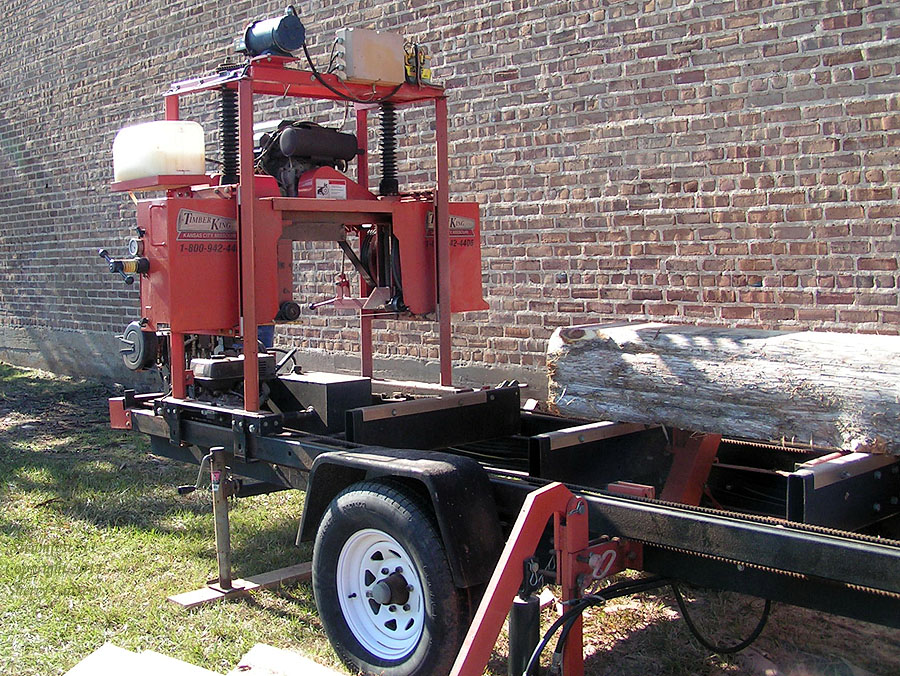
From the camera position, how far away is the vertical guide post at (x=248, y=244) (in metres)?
4.71

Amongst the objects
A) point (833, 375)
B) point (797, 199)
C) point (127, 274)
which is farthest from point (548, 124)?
point (833, 375)

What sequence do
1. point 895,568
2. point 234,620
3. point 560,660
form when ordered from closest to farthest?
point 895,568 < point 560,660 < point 234,620

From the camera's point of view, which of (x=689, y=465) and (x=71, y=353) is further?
(x=71, y=353)

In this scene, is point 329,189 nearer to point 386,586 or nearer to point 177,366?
point 177,366

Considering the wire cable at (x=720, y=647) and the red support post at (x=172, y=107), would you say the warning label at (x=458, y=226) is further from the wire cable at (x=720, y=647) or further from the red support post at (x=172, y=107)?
the wire cable at (x=720, y=647)

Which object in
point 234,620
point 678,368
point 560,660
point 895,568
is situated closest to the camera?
point 895,568

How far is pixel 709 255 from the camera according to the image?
250 inches

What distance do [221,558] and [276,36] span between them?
253 cm

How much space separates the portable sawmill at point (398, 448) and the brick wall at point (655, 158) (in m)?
1.58

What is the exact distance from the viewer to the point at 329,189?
5227 mm

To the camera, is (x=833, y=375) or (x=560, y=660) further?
(x=833, y=375)

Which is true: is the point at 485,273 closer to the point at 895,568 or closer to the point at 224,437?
the point at 224,437

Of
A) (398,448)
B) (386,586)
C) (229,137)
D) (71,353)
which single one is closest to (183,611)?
(398,448)

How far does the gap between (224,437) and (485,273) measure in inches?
133
